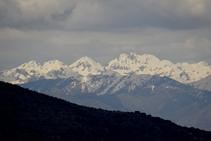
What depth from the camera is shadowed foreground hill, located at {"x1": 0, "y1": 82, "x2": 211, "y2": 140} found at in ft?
473

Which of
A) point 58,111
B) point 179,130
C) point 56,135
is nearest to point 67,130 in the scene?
point 56,135

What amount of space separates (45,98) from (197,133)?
67.1 metres

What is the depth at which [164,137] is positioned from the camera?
573 ft

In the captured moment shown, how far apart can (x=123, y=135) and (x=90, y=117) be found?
716 inches

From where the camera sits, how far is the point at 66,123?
16100cm

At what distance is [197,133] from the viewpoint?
187m

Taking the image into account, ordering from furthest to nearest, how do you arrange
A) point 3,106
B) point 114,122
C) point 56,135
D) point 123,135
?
1. point 114,122
2. point 123,135
3. point 3,106
4. point 56,135

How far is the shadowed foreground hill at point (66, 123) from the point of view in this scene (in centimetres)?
14412

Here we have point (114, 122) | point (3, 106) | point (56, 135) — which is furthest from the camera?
point (114, 122)

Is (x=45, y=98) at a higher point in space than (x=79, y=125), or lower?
higher

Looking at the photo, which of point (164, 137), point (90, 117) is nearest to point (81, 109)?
point (90, 117)

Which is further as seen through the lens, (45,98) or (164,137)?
(45,98)

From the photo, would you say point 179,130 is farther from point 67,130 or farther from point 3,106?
point 3,106

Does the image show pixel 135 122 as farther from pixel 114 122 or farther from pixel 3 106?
pixel 3 106
